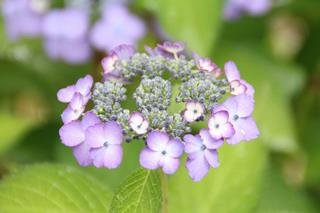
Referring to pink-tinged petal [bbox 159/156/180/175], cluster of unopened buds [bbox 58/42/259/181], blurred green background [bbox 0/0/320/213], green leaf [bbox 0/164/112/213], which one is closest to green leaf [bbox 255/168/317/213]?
blurred green background [bbox 0/0/320/213]

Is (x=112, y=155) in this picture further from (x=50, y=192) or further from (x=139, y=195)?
(x=50, y=192)

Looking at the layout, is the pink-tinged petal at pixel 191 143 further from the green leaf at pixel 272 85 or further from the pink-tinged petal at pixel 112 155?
the green leaf at pixel 272 85

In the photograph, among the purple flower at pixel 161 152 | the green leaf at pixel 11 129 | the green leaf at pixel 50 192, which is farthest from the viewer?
the green leaf at pixel 11 129

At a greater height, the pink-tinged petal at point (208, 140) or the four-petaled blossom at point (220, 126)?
the four-petaled blossom at point (220, 126)

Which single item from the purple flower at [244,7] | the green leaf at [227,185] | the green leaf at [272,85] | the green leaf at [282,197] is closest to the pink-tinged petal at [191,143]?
the green leaf at [227,185]

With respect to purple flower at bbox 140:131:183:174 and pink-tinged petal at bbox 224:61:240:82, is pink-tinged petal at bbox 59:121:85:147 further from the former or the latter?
pink-tinged petal at bbox 224:61:240:82

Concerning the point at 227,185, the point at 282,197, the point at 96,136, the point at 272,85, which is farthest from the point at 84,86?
the point at 272,85
